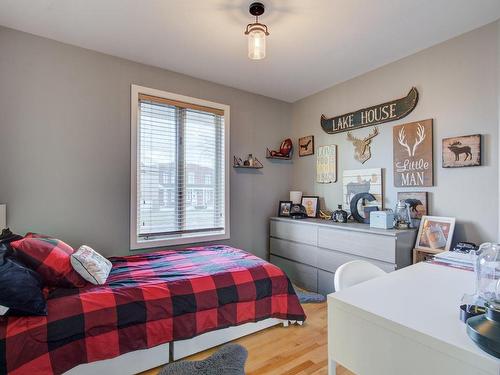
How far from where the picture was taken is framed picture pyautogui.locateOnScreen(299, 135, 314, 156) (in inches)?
143

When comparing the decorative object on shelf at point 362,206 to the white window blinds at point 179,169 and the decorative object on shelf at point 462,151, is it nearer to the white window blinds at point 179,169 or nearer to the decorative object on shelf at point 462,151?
the decorative object on shelf at point 462,151

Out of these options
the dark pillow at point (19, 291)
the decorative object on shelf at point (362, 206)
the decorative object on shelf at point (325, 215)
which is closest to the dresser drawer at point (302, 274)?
the decorative object on shelf at point (325, 215)

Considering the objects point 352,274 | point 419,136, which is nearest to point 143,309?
point 352,274

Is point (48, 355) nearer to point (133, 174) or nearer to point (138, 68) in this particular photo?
point (133, 174)

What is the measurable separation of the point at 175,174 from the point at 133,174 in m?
0.44

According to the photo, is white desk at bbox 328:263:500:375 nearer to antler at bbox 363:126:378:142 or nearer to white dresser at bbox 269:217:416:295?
white dresser at bbox 269:217:416:295

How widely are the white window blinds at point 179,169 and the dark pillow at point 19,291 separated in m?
1.30

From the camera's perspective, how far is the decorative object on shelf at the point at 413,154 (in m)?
2.46

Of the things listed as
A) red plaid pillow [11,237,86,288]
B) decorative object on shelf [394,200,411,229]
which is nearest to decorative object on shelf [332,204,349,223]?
decorative object on shelf [394,200,411,229]

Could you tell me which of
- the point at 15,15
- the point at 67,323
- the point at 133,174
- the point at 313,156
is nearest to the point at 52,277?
the point at 67,323

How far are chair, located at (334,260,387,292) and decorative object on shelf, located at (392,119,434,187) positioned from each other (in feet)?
4.74

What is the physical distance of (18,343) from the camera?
52.4 inches

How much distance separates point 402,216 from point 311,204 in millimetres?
1173

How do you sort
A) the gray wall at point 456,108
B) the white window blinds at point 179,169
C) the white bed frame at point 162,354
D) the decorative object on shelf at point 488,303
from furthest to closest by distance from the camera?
the white window blinds at point 179,169, the gray wall at point 456,108, the white bed frame at point 162,354, the decorative object on shelf at point 488,303
